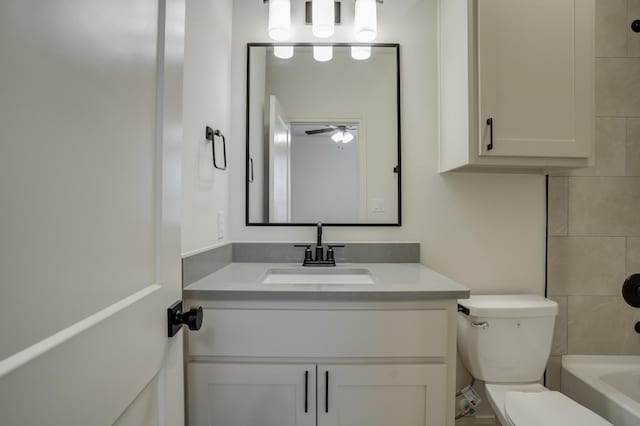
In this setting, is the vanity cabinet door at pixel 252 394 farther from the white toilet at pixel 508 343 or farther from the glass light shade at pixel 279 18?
the glass light shade at pixel 279 18

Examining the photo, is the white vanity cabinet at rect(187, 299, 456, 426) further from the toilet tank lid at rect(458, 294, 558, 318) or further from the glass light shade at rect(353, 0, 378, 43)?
the glass light shade at rect(353, 0, 378, 43)

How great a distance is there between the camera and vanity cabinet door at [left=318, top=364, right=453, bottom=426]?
102cm

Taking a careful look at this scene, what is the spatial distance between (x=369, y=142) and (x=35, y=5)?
4.45 feet

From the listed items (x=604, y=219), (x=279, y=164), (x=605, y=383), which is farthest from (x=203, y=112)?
(x=605, y=383)

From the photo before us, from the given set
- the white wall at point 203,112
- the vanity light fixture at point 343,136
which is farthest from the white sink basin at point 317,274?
the vanity light fixture at point 343,136

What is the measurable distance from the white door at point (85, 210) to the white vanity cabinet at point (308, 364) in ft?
1.33

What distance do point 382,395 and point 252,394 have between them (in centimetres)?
42

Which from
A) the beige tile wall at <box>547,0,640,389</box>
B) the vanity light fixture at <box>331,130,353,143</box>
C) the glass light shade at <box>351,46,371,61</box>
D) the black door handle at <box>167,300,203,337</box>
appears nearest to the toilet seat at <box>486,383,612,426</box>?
the beige tile wall at <box>547,0,640,389</box>

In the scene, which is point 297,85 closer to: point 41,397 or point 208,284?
point 208,284

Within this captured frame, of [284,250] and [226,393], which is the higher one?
[284,250]

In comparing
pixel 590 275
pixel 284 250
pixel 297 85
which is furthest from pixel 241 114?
pixel 590 275

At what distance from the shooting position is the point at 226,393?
1016 millimetres

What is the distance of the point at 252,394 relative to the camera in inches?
39.9

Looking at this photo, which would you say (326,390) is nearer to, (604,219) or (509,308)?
(509,308)
